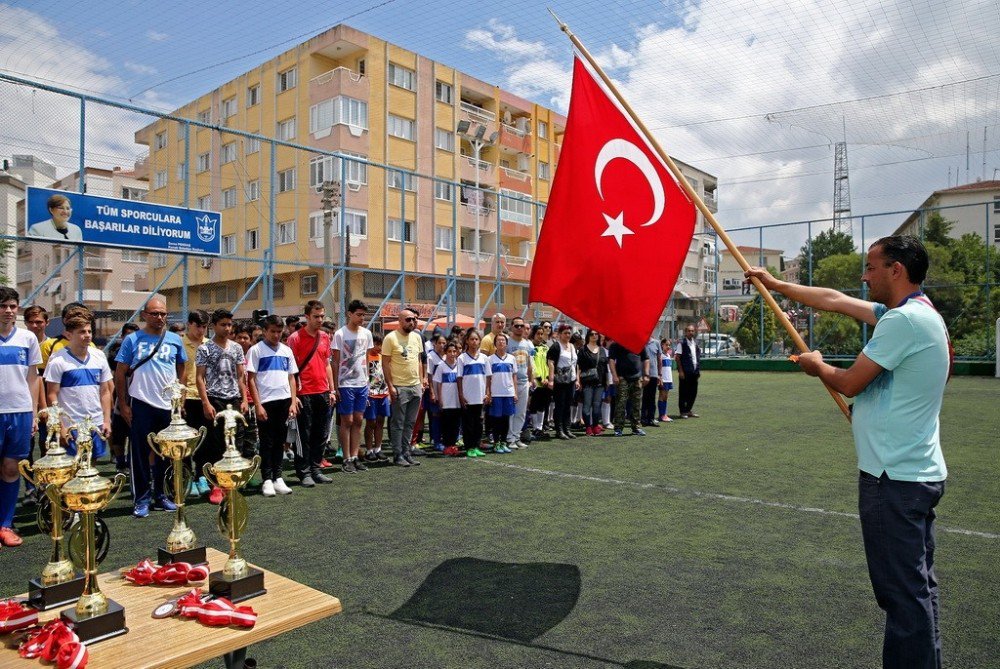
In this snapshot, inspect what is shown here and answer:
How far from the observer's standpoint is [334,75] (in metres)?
29.5

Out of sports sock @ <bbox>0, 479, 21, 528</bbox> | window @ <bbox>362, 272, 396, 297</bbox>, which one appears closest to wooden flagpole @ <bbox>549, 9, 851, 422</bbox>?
sports sock @ <bbox>0, 479, 21, 528</bbox>

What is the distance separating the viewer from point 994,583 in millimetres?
4242

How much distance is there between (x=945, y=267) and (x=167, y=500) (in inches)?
1145

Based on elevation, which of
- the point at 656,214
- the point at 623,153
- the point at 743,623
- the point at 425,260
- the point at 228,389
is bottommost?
the point at 743,623

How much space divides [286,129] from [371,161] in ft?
38.0

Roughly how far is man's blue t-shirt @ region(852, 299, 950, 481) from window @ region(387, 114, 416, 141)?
30981 millimetres

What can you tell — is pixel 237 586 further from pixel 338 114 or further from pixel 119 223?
pixel 338 114

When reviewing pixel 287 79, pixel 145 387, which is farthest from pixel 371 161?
pixel 145 387

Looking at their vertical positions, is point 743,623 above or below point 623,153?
below

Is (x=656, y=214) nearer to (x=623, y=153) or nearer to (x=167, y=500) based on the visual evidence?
(x=623, y=153)

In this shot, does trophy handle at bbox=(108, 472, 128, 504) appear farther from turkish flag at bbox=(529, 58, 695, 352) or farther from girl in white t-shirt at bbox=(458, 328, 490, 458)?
girl in white t-shirt at bbox=(458, 328, 490, 458)

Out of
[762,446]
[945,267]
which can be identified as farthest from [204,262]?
[945,267]

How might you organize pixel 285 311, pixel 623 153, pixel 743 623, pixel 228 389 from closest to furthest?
pixel 743 623
pixel 623 153
pixel 228 389
pixel 285 311

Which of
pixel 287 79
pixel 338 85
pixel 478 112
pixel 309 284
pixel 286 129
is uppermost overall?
pixel 478 112
